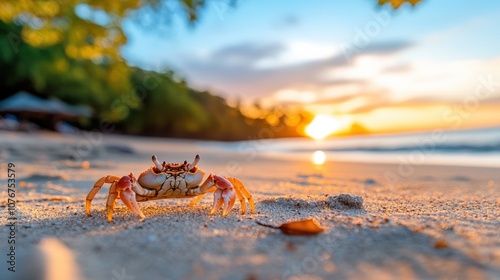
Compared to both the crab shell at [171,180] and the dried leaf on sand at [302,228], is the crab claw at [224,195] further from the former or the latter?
the dried leaf on sand at [302,228]

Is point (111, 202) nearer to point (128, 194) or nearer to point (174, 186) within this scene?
point (128, 194)

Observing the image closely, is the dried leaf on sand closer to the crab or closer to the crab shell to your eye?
the crab

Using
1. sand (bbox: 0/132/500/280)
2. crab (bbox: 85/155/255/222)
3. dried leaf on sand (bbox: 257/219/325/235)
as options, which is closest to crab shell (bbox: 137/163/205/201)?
crab (bbox: 85/155/255/222)

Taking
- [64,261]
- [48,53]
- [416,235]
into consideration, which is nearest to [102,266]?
[64,261]

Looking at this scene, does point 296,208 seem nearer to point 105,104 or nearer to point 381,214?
point 381,214

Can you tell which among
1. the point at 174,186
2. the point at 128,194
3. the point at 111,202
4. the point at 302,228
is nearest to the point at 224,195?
the point at 174,186
